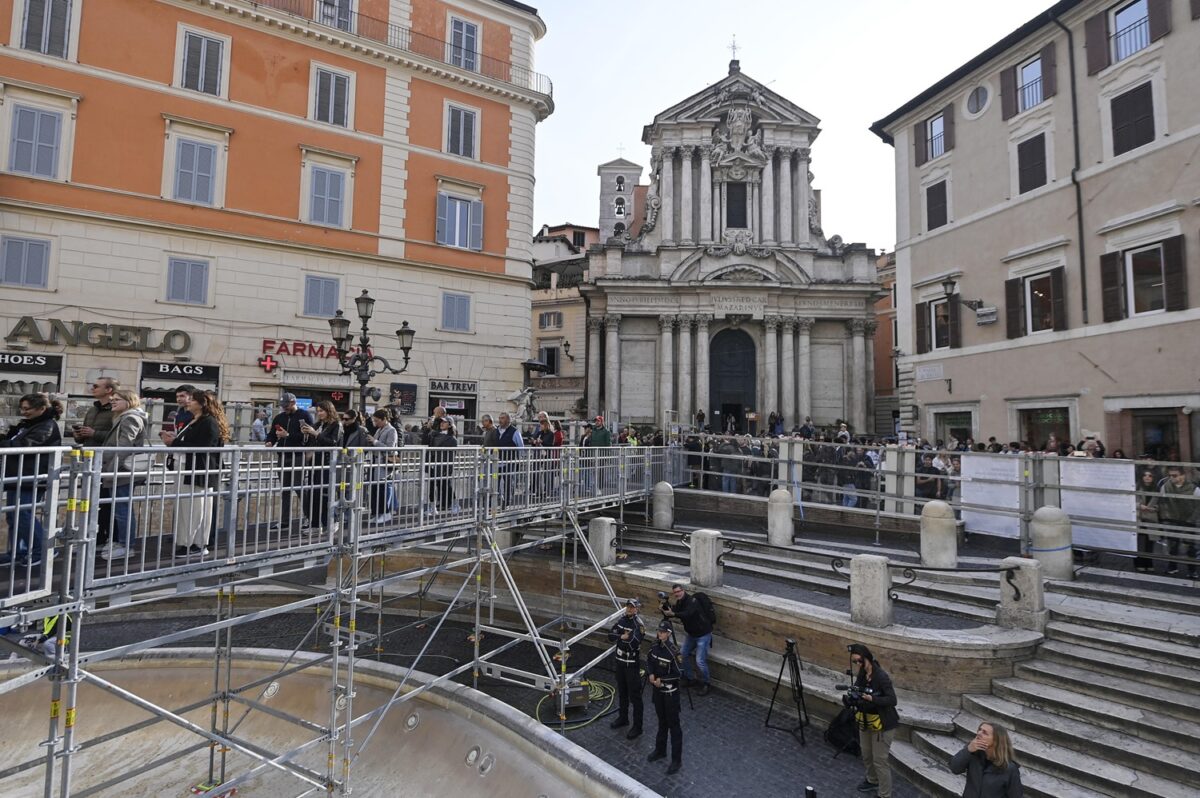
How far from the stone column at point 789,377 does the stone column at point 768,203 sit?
4447mm

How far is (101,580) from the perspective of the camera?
186 inches

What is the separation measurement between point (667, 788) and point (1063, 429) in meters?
16.0

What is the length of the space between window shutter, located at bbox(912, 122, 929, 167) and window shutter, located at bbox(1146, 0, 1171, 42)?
23.3ft

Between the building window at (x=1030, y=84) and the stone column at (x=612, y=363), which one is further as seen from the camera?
the stone column at (x=612, y=363)

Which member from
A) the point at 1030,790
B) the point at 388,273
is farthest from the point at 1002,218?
the point at 388,273

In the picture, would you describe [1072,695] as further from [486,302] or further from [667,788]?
[486,302]

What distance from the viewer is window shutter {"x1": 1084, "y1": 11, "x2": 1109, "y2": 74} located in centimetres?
1670

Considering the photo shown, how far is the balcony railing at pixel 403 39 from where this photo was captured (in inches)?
806

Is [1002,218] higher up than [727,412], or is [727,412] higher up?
[1002,218]

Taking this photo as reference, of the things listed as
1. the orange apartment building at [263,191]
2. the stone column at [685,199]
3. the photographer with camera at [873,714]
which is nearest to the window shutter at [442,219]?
the orange apartment building at [263,191]

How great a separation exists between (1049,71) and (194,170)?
24831 millimetres

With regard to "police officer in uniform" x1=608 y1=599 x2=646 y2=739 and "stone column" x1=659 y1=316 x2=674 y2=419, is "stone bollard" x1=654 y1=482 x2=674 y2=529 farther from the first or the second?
"stone column" x1=659 y1=316 x2=674 y2=419

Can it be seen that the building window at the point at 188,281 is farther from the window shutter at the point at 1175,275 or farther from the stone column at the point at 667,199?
the window shutter at the point at 1175,275

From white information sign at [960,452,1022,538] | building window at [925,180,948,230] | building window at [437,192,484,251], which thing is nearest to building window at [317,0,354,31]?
building window at [437,192,484,251]
